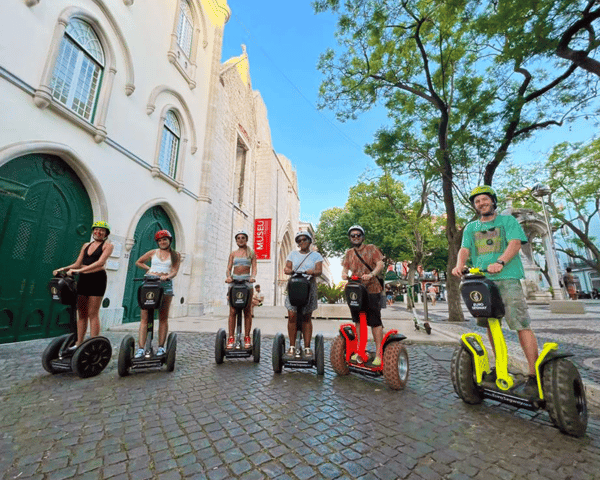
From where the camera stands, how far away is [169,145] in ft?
34.6

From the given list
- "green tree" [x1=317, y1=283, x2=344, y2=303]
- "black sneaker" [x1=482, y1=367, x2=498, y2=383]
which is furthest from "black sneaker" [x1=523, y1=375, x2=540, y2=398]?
"green tree" [x1=317, y1=283, x2=344, y2=303]

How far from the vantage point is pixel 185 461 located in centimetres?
174

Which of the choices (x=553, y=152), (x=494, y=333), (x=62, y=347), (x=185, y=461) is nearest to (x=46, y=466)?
(x=185, y=461)

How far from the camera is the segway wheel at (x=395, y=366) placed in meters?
3.05

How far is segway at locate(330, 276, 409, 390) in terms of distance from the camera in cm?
310

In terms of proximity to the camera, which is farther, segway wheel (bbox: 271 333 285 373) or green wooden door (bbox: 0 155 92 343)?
green wooden door (bbox: 0 155 92 343)

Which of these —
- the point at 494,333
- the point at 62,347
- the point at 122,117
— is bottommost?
the point at 62,347

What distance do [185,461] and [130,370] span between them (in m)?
2.59

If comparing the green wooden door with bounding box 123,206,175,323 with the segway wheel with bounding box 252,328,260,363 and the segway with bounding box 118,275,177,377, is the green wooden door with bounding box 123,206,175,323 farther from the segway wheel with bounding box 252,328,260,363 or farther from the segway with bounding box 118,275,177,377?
the segway wheel with bounding box 252,328,260,363

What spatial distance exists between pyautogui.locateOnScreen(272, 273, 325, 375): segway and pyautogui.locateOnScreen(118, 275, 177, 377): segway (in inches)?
57.4

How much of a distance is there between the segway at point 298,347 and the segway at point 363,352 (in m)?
0.20

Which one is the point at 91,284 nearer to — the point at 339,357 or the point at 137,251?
the point at 339,357

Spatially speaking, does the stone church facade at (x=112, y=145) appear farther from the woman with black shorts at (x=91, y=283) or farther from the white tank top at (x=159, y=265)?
the white tank top at (x=159, y=265)

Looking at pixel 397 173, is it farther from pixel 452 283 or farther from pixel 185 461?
pixel 185 461
